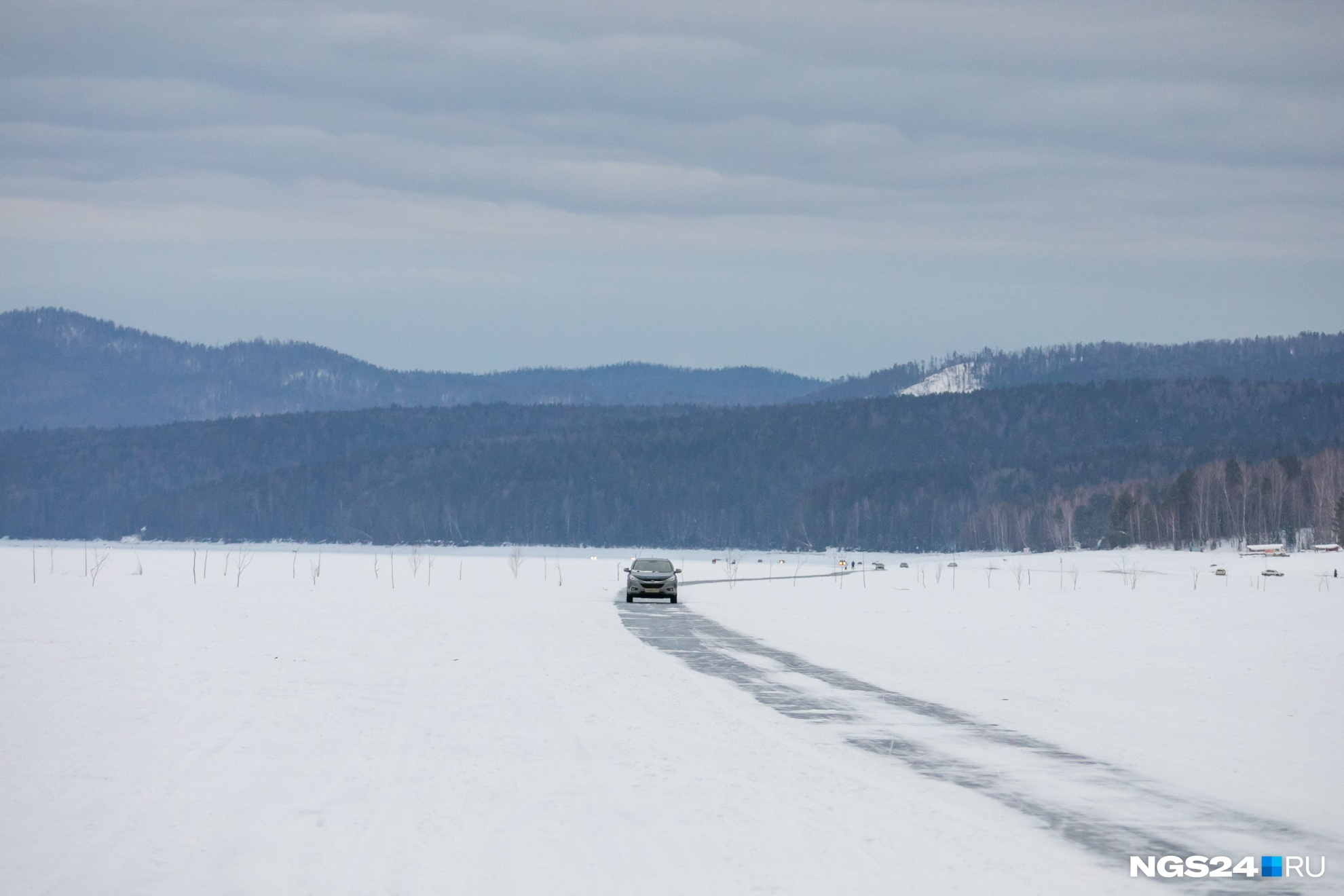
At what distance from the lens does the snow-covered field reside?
10.5m

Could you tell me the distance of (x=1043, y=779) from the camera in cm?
1394

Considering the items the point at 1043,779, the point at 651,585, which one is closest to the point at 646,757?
the point at 1043,779

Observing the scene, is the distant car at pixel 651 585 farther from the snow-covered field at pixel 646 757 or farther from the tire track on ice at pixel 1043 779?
the tire track on ice at pixel 1043 779

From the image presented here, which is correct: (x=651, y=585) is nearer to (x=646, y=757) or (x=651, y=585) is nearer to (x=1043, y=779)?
(x=646, y=757)

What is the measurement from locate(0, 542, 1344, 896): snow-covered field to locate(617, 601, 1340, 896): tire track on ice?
56mm

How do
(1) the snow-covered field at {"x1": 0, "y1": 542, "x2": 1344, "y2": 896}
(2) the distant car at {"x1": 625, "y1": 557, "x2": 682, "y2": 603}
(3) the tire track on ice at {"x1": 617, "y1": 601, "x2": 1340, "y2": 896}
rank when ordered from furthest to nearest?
(2) the distant car at {"x1": 625, "y1": 557, "x2": 682, "y2": 603}, (3) the tire track on ice at {"x1": 617, "y1": 601, "x2": 1340, "y2": 896}, (1) the snow-covered field at {"x1": 0, "y1": 542, "x2": 1344, "y2": 896}

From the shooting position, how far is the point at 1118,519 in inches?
5650

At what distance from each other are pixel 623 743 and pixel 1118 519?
5328 inches

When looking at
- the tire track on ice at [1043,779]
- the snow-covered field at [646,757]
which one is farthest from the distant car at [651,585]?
the tire track on ice at [1043,779]

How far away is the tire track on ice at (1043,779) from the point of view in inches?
433

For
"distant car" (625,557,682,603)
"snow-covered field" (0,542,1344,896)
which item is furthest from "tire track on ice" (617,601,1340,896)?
"distant car" (625,557,682,603)

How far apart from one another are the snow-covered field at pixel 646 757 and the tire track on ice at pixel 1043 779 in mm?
56

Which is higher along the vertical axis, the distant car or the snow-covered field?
the distant car

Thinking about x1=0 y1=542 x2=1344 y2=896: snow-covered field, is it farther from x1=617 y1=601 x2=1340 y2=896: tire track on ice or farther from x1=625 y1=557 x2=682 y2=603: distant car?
x1=625 y1=557 x2=682 y2=603: distant car
